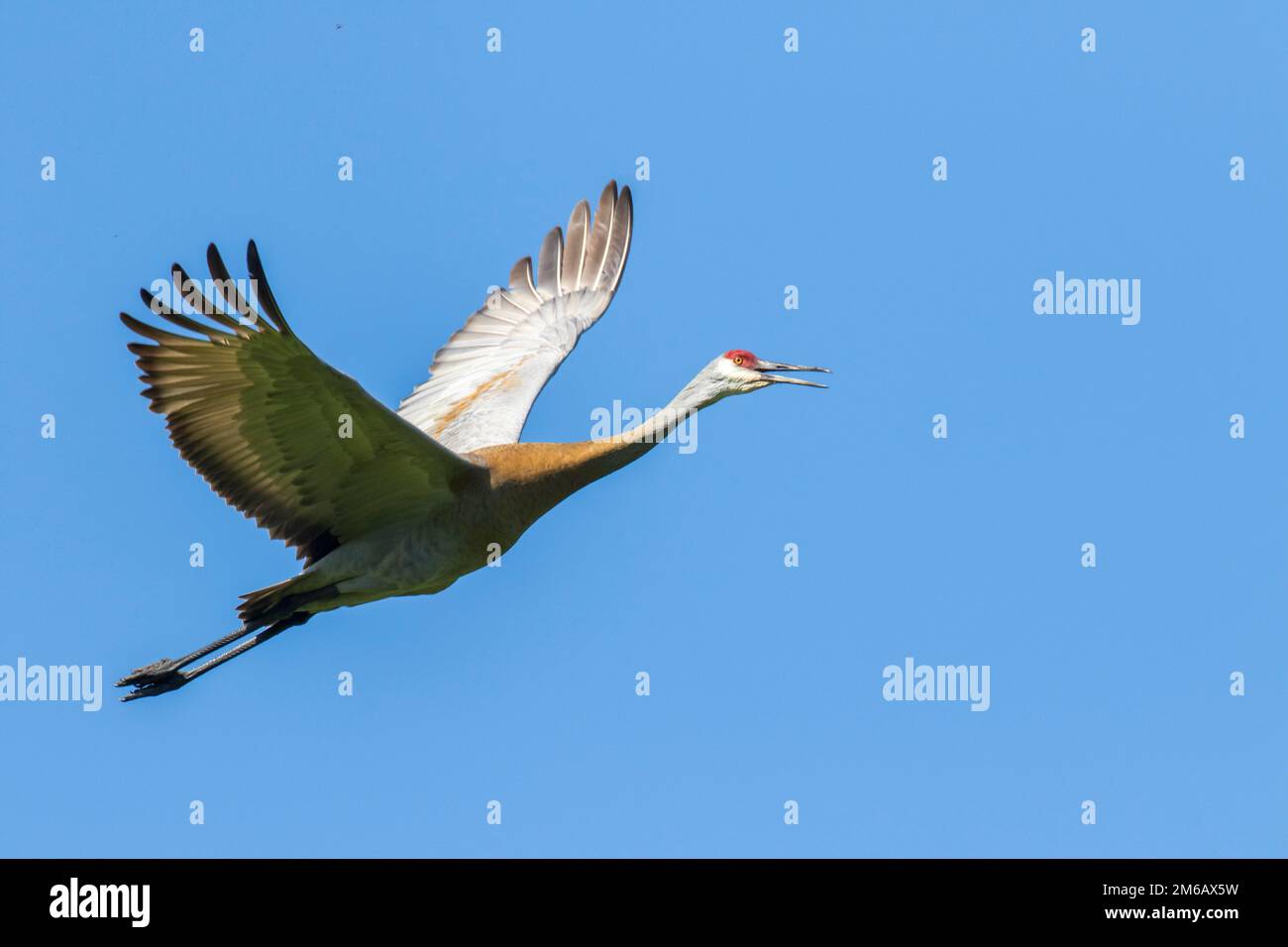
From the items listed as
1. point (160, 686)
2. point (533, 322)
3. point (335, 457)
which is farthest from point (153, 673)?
point (533, 322)

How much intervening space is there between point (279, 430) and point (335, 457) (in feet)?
1.16

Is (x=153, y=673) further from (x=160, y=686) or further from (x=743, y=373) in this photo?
(x=743, y=373)

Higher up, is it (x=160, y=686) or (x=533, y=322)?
(x=533, y=322)

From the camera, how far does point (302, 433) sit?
9.29 meters

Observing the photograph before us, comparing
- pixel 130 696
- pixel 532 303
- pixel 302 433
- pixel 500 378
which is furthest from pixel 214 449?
pixel 532 303

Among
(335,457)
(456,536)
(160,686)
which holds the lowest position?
(160,686)

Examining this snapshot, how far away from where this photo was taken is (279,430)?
9258 millimetres

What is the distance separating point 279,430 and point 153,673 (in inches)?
78.5

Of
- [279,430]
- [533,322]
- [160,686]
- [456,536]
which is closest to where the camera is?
[279,430]

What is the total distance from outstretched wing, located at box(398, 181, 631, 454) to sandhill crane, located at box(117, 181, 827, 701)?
222 mm

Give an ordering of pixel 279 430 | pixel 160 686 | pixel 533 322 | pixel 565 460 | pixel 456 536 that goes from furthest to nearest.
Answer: pixel 533 322 → pixel 160 686 → pixel 565 460 → pixel 456 536 → pixel 279 430

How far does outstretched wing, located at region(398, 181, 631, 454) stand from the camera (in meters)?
11.8

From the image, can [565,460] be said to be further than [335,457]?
Yes
